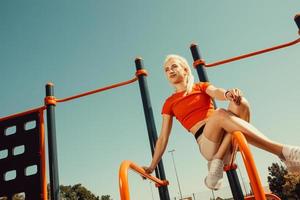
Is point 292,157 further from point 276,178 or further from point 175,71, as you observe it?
point 276,178

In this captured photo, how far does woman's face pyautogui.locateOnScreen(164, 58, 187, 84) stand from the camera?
111 inches

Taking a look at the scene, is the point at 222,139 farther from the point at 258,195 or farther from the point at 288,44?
the point at 288,44

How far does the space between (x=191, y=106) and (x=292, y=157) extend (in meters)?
1.11

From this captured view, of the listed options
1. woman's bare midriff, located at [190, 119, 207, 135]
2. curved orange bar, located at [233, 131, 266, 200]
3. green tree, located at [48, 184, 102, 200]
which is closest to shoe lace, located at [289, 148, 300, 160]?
curved orange bar, located at [233, 131, 266, 200]

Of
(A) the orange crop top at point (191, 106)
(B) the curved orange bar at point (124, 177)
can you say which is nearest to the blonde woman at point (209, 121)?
(A) the orange crop top at point (191, 106)

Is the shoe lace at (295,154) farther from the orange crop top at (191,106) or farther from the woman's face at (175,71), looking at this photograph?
the woman's face at (175,71)

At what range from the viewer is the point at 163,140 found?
263 centimetres

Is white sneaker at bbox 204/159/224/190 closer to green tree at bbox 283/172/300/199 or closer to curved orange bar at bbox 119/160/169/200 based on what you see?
curved orange bar at bbox 119/160/169/200

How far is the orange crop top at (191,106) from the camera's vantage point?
245 cm

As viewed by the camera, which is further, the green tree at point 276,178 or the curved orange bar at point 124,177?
the green tree at point 276,178

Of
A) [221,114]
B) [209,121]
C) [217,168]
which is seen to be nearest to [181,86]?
[209,121]

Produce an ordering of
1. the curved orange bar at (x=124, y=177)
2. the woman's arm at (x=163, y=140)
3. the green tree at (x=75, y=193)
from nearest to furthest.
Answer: the curved orange bar at (x=124, y=177)
the woman's arm at (x=163, y=140)
the green tree at (x=75, y=193)

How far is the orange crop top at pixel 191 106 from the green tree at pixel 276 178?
3509 centimetres

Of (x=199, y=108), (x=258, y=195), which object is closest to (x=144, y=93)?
(x=199, y=108)
